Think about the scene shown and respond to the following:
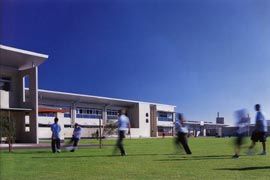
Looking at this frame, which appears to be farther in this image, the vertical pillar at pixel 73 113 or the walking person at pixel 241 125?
the vertical pillar at pixel 73 113

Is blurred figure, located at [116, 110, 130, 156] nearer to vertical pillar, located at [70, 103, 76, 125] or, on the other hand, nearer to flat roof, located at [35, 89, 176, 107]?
flat roof, located at [35, 89, 176, 107]

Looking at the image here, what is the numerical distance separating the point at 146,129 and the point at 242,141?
9259cm

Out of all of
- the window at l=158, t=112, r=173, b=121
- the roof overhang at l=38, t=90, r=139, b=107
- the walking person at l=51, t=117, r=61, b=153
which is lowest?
the walking person at l=51, t=117, r=61, b=153

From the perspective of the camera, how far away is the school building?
39.4 meters

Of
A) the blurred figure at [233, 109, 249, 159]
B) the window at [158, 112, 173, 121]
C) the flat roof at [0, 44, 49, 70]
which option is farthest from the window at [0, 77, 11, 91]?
the window at [158, 112, 173, 121]

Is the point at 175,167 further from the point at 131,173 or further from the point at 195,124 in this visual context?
the point at 195,124

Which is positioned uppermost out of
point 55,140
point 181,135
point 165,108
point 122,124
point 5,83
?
point 165,108

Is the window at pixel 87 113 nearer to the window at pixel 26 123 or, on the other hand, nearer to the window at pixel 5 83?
the window at pixel 26 123

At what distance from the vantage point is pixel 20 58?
128 ft

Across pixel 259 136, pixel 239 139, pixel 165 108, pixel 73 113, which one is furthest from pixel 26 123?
pixel 165 108

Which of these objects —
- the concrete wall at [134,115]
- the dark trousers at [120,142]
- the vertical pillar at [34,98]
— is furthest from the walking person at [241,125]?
the concrete wall at [134,115]

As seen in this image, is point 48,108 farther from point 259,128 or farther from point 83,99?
point 259,128

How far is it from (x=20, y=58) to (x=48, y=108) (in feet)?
62.2

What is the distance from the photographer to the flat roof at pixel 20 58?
1443 inches
